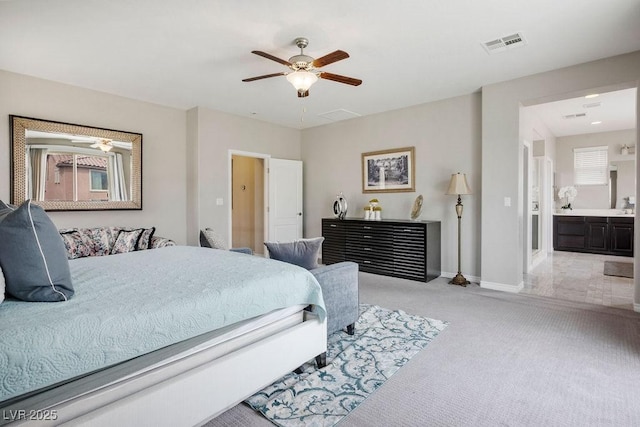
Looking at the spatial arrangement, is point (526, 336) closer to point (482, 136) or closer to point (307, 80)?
point (482, 136)

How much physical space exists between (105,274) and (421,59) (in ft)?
11.2

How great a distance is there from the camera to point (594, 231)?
22.5 ft

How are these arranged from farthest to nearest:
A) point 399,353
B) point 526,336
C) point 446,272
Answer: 1. point 446,272
2. point 526,336
3. point 399,353

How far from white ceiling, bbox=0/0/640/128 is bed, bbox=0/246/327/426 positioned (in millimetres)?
1993

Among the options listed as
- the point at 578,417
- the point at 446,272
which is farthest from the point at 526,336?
the point at 446,272

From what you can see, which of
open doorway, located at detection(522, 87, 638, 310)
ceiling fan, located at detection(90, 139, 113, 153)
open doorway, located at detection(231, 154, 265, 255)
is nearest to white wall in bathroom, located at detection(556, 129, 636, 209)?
open doorway, located at detection(522, 87, 638, 310)

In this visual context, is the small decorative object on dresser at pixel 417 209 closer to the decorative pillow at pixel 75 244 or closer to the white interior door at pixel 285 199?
the white interior door at pixel 285 199

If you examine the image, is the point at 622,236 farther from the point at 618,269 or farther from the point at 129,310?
the point at 129,310

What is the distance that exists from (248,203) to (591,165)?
24.8 feet

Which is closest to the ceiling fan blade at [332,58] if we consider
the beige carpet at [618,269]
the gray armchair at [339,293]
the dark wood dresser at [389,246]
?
the gray armchair at [339,293]

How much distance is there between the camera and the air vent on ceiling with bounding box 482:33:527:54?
302 cm

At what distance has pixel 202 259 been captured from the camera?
98.7 inches

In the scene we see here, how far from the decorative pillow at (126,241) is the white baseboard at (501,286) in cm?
462

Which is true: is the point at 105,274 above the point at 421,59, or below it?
below
